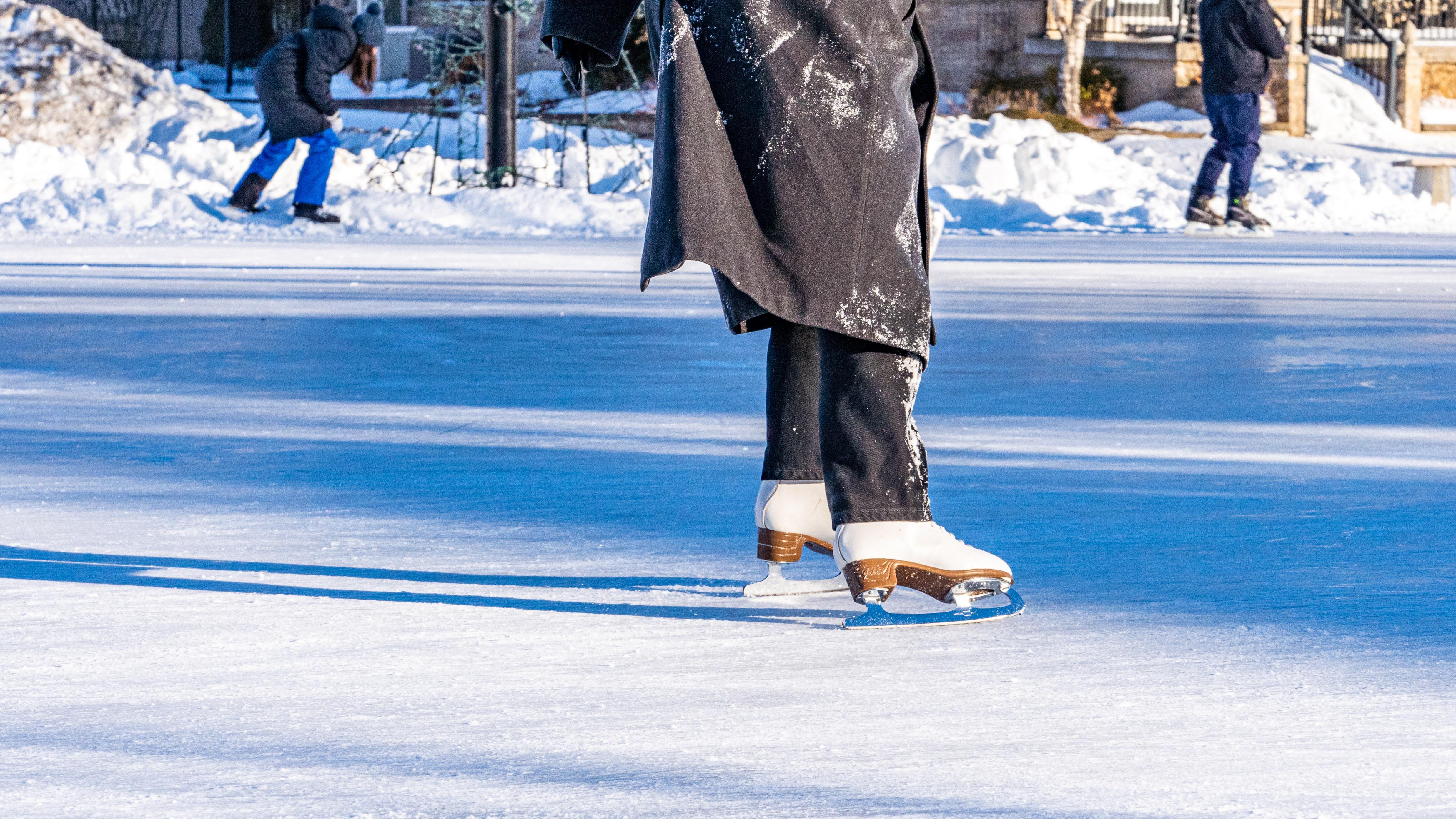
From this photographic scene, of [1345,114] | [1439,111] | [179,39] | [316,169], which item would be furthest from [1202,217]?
[179,39]

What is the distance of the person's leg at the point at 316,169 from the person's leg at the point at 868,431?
1074 centimetres

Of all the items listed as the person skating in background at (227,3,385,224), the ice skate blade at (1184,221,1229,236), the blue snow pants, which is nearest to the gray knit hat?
the person skating in background at (227,3,385,224)

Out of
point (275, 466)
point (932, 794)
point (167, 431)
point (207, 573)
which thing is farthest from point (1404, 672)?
point (167, 431)

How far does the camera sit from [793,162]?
8.68 feet

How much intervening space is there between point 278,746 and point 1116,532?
177 centimetres

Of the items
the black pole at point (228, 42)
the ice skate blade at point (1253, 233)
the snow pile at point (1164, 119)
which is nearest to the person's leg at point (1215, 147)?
the ice skate blade at point (1253, 233)

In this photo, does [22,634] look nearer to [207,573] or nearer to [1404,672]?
[207,573]

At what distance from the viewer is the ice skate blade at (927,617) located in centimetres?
272

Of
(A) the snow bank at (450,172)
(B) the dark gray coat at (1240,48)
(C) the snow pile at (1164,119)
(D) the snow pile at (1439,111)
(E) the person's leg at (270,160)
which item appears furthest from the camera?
(D) the snow pile at (1439,111)

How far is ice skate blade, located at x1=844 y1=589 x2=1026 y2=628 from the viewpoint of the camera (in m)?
2.72

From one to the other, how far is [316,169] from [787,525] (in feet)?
35.2

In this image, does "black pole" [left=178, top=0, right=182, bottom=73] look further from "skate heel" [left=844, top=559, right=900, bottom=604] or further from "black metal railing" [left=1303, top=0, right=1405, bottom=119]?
"skate heel" [left=844, top=559, right=900, bottom=604]

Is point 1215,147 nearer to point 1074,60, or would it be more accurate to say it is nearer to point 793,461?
point 793,461

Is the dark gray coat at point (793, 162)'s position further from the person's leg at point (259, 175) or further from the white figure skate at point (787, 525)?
the person's leg at point (259, 175)
